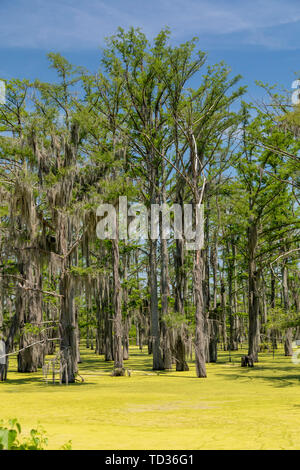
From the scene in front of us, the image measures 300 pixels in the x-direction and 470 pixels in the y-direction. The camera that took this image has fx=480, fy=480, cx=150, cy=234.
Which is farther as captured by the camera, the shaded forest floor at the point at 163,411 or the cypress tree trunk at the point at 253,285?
the cypress tree trunk at the point at 253,285

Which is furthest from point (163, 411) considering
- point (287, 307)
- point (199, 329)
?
point (287, 307)

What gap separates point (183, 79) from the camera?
71.6 feet

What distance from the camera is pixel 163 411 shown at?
10.2 meters

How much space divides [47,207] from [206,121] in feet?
29.2

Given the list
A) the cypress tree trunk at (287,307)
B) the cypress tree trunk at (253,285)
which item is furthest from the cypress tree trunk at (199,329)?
the cypress tree trunk at (287,307)

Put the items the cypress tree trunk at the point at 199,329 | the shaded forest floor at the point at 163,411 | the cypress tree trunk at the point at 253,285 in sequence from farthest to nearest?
1. the cypress tree trunk at the point at 253,285
2. the cypress tree trunk at the point at 199,329
3. the shaded forest floor at the point at 163,411

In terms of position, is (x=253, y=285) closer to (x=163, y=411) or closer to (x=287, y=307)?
(x=287, y=307)

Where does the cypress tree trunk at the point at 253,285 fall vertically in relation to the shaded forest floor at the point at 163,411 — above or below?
above

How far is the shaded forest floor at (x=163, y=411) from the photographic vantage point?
22.8 feet

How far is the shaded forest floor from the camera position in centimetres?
694

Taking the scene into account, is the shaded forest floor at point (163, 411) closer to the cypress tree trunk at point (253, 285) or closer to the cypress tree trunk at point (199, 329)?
the cypress tree trunk at point (199, 329)

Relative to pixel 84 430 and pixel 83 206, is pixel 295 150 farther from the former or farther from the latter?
pixel 84 430

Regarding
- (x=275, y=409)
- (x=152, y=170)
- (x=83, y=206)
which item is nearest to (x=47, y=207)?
(x=83, y=206)

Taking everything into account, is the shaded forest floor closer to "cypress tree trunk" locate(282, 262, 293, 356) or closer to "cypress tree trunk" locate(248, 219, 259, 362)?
"cypress tree trunk" locate(248, 219, 259, 362)
